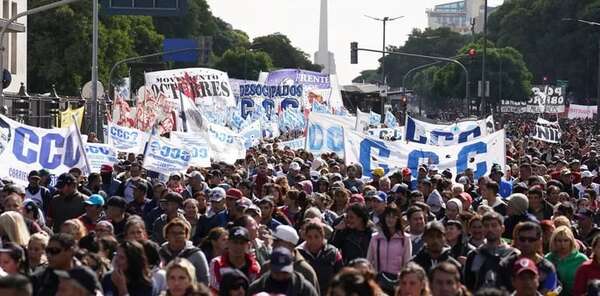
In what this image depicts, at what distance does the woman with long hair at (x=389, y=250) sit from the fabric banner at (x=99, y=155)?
9622 mm

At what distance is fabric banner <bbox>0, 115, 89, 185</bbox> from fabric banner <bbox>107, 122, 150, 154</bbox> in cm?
776

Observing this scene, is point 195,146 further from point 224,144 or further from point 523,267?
point 523,267

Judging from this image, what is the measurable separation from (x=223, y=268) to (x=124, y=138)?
632 inches

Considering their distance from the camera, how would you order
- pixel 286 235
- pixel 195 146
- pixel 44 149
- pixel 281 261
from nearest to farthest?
pixel 281 261
pixel 286 235
pixel 44 149
pixel 195 146

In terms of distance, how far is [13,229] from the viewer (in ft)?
33.1

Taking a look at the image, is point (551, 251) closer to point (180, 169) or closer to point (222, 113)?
point (180, 169)

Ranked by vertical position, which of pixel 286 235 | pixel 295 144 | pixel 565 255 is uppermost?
pixel 286 235

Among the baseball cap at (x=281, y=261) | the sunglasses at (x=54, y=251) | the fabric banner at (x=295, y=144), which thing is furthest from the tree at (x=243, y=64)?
the baseball cap at (x=281, y=261)

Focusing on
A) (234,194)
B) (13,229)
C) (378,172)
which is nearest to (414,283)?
(13,229)

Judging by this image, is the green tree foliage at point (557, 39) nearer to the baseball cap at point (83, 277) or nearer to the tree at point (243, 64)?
the tree at point (243, 64)

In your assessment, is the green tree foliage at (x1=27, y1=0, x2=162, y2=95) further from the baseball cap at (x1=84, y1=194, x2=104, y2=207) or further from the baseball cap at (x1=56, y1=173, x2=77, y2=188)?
the baseball cap at (x1=84, y1=194, x2=104, y2=207)

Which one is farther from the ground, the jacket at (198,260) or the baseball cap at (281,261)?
the baseball cap at (281,261)

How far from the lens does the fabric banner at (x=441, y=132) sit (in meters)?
24.4

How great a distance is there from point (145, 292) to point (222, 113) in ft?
89.6
